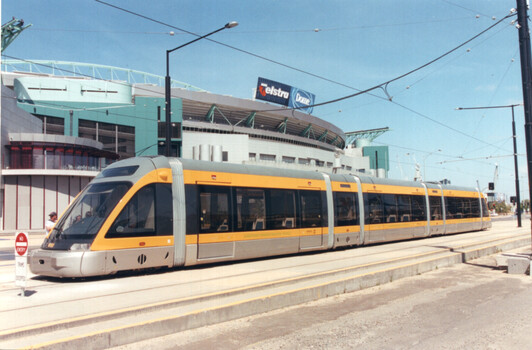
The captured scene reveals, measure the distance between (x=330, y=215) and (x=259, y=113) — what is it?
145 feet

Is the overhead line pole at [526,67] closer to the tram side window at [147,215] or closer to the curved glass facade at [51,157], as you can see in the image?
the tram side window at [147,215]

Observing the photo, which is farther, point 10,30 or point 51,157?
point 10,30

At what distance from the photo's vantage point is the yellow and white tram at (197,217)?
971 centimetres

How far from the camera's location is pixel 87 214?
1002cm

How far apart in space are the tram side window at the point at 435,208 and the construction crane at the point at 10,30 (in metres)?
43.9

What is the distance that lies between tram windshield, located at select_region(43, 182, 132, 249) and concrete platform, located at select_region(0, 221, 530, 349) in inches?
37.8

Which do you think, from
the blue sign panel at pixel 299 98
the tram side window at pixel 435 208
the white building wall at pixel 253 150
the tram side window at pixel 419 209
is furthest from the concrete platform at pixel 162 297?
the blue sign panel at pixel 299 98

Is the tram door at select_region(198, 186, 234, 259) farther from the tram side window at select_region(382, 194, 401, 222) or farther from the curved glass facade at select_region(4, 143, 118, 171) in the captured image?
the curved glass facade at select_region(4, 143, 118, 171)

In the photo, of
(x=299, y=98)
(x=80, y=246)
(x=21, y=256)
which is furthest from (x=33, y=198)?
(x=299, y=98)

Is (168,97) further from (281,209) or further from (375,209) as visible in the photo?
(375,209)

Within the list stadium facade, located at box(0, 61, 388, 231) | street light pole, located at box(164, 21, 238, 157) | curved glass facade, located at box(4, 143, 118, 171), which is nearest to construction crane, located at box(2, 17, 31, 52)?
stadium facade, located at box(0, 61, 388, 231)

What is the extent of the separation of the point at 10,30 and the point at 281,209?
4560cm

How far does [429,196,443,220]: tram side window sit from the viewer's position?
22.8 metres

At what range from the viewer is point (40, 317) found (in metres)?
6.53
